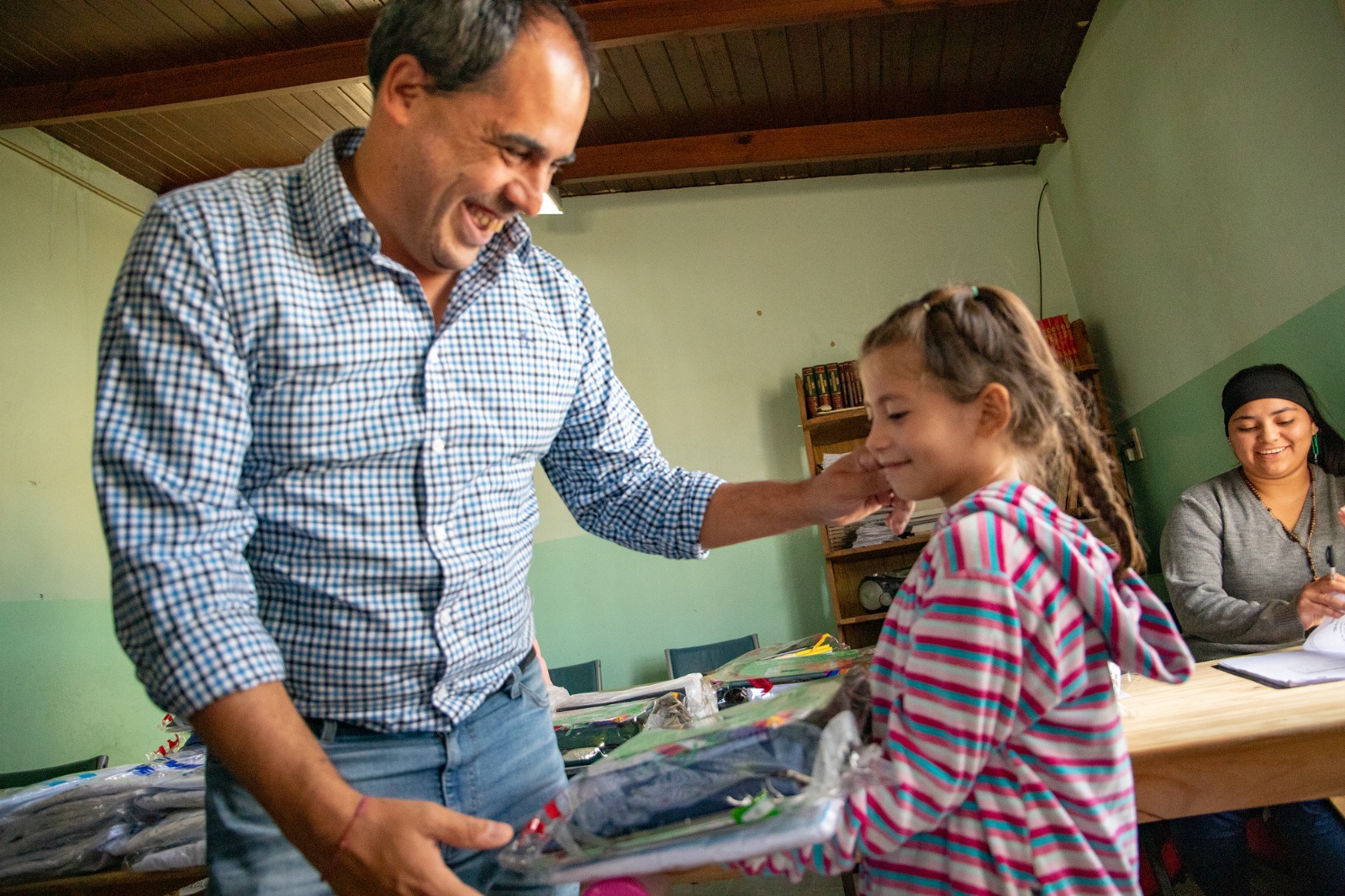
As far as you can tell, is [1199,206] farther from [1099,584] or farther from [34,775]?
[34,775]

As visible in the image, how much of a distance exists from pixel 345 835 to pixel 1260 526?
2.77 metres

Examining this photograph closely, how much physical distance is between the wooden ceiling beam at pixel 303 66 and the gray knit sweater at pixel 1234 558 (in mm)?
2160

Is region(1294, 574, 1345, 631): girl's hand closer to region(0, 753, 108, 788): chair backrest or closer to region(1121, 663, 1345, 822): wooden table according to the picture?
region(1121, 663, 1345, 822): wooden table

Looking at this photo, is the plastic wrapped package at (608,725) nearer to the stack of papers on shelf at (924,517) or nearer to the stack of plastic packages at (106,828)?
the stack of plastic packages at (106,828)

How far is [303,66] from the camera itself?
3.87 meters

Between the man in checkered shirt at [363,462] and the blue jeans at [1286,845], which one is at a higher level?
the man in checkered shirt at [363,462]

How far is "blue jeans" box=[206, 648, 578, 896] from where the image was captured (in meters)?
0.92

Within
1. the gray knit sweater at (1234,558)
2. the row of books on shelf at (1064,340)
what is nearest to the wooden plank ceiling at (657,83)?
the row of books on shelf at (1064,340)

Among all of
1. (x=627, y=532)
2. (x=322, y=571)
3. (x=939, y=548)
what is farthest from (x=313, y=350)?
(x=939, y=548)

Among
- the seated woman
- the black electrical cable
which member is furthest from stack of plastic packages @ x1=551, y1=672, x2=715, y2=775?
the black electrical cable

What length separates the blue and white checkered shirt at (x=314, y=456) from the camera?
837 mm

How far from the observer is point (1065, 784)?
3.01ft

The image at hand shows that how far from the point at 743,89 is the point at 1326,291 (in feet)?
9.22

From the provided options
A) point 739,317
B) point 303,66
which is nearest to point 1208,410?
point 739,317
